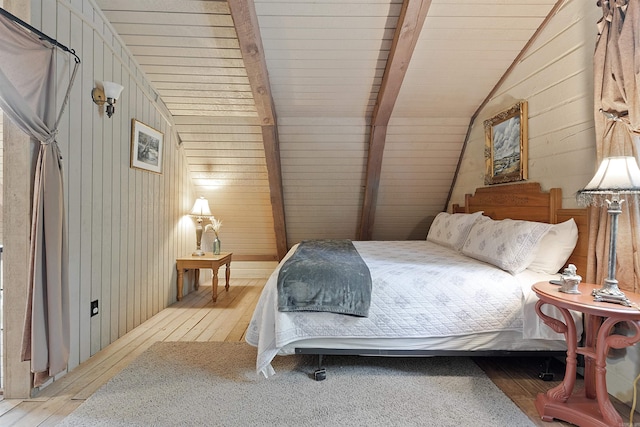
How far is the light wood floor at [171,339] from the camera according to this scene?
1.66 m

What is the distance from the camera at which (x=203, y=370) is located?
2059 millimetres

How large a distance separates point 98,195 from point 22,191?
0.54 metres

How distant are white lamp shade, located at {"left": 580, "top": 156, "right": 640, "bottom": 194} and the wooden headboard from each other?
0.57 metres

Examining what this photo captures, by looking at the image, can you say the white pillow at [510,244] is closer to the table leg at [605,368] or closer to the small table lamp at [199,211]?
the table leg at [605,368]

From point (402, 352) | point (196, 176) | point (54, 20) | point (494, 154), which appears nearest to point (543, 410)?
point (402, 352)

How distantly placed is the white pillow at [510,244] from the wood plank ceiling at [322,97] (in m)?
1.47

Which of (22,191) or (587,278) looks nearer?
(22,191)

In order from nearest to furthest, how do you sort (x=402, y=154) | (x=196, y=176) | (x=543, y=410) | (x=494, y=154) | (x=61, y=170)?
1. (x=543, y=410)
2. (x=61, y=170)
3. (x=494, y=154)
4. (x=402, y=154)
5. (x=196, y=176)

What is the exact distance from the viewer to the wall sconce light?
7.44 ft

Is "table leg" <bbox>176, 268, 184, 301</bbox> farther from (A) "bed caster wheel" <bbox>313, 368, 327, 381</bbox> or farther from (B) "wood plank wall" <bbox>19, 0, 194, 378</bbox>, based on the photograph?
(A) "bed caster wheel" <bbox>313, 368, 327, 381</bbox>

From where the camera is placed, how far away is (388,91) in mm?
2900

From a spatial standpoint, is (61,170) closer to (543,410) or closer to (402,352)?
(402,352)

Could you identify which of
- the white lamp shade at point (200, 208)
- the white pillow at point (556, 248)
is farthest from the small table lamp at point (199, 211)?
the white pillow at point (556, 248)

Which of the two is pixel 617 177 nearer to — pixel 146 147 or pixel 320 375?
pixel 320 375
